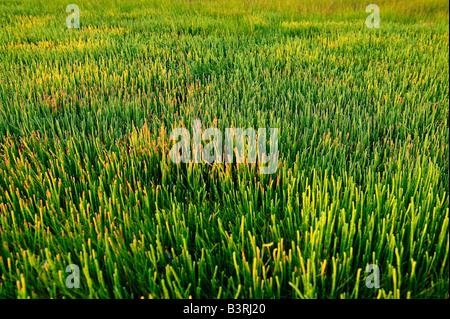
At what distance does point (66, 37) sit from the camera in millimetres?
3934

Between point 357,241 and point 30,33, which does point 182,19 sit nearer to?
point 30,33

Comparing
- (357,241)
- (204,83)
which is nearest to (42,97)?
(204,83)

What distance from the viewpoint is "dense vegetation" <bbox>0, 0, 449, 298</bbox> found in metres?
1.08

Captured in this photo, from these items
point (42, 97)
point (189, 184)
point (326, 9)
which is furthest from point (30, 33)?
point (326, 9)

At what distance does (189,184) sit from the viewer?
1.50 m

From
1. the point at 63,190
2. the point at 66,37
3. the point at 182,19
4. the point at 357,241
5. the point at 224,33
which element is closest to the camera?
the point at 357,241

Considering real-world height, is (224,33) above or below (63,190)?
above

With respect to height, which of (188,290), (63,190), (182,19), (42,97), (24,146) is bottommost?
(188,290)

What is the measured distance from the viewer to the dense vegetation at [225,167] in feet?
3.55

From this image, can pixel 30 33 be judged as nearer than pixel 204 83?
No

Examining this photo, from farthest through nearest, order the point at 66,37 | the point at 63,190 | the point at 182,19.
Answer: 1. the point at 182,19
2. the point at 66,37
3. the point at 63,190

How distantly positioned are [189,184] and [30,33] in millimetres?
3776

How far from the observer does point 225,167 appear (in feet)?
5.37

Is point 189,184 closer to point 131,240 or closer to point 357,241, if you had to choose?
point 131,240
